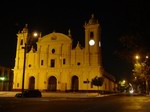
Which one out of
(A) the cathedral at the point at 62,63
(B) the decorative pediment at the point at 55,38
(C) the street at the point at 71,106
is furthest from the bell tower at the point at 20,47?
(C) the street at the point at 71,106

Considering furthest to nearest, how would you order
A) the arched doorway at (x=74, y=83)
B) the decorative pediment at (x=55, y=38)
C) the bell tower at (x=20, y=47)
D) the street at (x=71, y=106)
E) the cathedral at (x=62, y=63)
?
the bell tower at (x=20, y=47)
the decorative pediment at (x=55, y=38)
the arched doorway at (x=74, y=83)
the cathedral at (x=62, y=63)
the street at (x=71, y=106)

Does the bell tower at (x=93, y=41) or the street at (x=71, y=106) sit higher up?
the bell tower at (x=93, y=41)

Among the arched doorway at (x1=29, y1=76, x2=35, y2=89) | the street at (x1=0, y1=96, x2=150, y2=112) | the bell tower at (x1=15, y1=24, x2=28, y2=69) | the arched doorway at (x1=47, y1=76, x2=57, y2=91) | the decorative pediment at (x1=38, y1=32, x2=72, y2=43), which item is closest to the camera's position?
the street at (x1=0, y1=96, x2=150, y2=112)

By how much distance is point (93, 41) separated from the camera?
7469cm

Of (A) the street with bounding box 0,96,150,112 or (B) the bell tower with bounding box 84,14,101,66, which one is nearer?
(A) the street with bounding box 0,96,150,112

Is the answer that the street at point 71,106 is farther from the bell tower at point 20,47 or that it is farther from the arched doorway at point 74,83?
the bell tower at point 20,47

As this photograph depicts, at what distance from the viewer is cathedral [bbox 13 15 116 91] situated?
73.2 meters

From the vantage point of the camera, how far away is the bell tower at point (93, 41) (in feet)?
241

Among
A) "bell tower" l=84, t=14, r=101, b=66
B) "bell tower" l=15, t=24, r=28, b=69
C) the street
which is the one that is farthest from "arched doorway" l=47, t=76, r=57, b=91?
the street

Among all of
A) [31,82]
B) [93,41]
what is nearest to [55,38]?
[93,41]

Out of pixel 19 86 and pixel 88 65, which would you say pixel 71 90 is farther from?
pixel 19 86

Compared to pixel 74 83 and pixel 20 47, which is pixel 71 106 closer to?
pixel 74 83

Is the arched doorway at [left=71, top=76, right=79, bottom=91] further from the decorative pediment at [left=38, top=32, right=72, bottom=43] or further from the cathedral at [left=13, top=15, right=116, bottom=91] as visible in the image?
the decorative pediment at [left=38, top=32, right=72, bottom=43]

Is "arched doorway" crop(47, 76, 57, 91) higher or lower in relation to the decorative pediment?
lower
